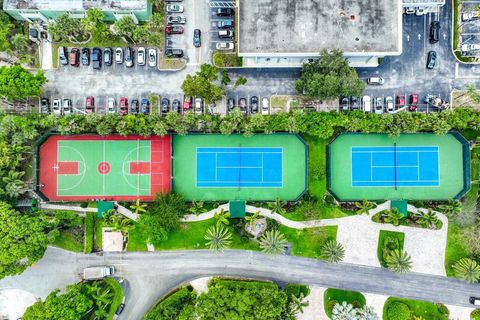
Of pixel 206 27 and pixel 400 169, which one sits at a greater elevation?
pixel 206 27

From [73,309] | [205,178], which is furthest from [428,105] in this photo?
[73,309]

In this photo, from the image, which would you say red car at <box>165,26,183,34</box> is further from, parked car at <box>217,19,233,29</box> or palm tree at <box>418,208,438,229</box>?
palm tree at <box>418,208,438,229</box>

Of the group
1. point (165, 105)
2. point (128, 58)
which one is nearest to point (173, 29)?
point (128, 58)

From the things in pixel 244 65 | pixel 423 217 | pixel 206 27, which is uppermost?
pixel 206 27

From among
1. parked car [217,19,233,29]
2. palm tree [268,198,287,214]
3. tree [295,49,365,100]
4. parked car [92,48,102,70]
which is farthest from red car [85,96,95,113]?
tree [295,49,365,100]

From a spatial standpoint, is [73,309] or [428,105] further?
[428,105]

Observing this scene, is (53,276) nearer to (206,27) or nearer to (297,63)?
(206,27)

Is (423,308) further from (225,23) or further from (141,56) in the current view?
(141,56)
